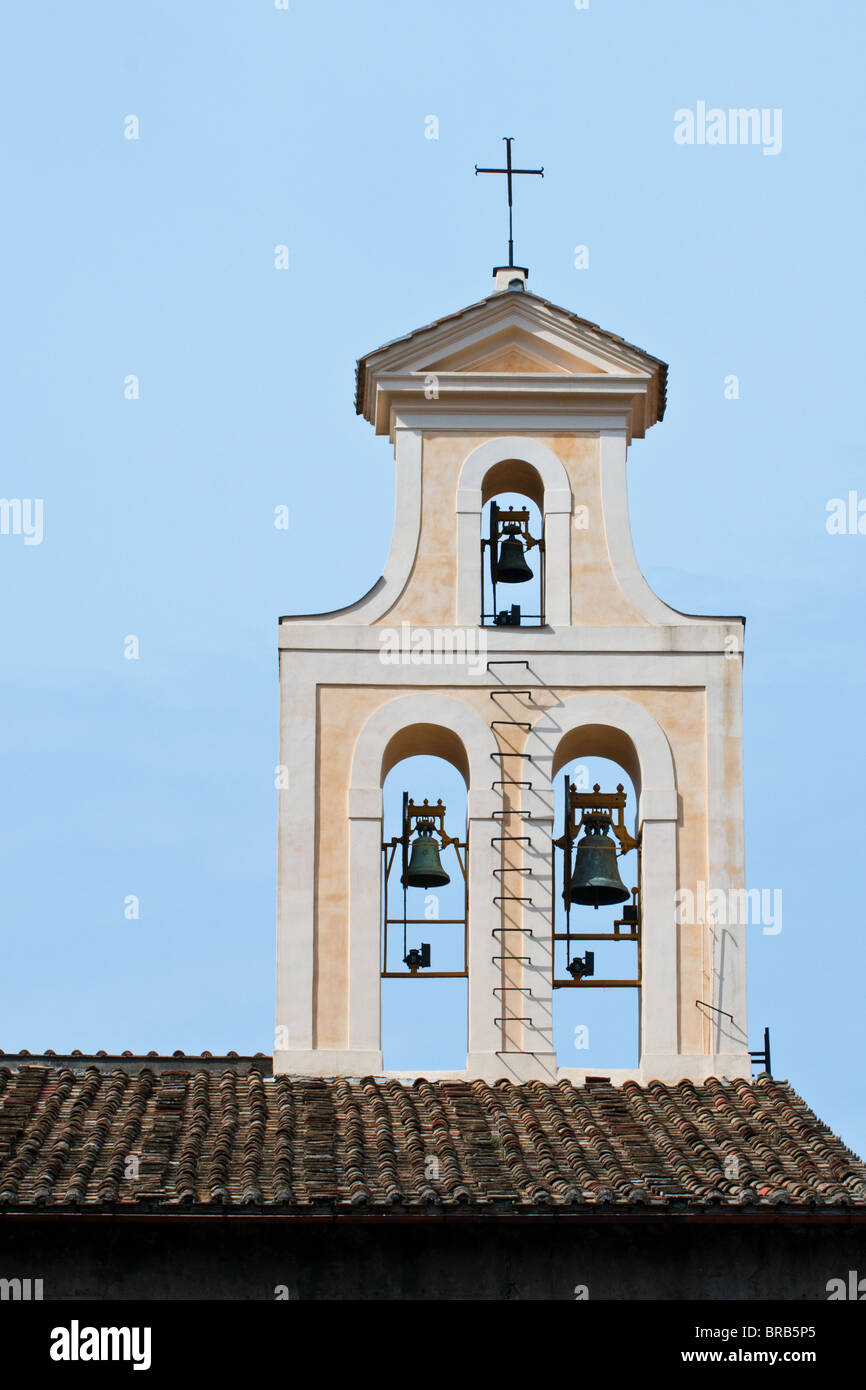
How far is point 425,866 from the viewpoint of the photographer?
2392 centimetres

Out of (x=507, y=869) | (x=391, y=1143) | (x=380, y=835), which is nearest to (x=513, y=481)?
(x=380, y=835)

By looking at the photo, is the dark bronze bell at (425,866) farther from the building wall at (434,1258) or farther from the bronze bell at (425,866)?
the building wall at (434,1258)

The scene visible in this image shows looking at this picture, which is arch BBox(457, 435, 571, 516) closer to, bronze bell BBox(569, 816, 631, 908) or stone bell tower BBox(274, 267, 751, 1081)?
stone bell tower BBox(274, 267, 751, 1081)

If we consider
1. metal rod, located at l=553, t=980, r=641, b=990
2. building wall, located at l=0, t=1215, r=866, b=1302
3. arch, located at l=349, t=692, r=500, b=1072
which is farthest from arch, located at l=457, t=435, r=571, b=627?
building wall, located at l=0, t=1215, r=866, b=1302

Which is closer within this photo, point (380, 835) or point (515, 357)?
point (380, 835)

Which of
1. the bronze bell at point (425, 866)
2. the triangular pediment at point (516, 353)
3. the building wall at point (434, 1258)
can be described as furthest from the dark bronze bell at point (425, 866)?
the building wall at point (434, 1258)

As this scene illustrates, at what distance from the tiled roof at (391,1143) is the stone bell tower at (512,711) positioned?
0.75m

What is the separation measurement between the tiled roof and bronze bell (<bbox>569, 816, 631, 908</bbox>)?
5.49ft

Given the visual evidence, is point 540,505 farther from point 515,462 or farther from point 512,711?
point 512,711

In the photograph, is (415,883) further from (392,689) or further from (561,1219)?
(561,1219)

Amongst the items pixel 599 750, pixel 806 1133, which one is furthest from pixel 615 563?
pixel 806 1133
